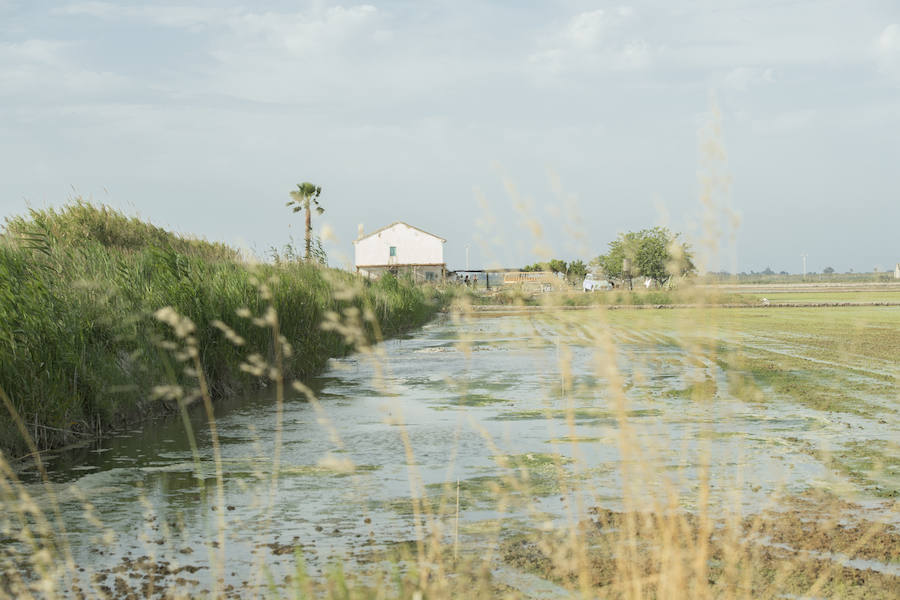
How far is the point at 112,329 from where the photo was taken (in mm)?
10094

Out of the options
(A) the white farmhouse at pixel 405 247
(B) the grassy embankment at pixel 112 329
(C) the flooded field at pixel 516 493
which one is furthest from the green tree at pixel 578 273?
(A) the white farmhouse at pixel 405 247

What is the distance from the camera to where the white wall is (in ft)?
284

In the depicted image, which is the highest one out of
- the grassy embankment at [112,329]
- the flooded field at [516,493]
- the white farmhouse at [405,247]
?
the white farmhouse at [405,247]

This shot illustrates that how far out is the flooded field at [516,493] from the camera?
14.4 feet

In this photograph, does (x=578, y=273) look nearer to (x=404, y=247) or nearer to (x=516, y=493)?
(x=516, y=493)

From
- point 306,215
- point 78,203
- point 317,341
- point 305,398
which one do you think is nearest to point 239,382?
point 305,398

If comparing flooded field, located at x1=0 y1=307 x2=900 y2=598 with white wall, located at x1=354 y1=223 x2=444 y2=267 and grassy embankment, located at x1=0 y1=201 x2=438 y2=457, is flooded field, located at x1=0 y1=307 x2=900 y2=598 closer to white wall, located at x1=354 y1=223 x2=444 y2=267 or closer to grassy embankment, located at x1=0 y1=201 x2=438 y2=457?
grassy embankment, located at x1=0 y1=201 x2=438 y2=457

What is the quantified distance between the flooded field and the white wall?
74276 mm

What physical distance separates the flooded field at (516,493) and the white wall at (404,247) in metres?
74.3

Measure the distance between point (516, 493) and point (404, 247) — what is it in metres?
81.4

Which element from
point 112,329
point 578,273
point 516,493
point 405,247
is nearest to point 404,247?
point 405,247

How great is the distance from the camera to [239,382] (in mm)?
12562

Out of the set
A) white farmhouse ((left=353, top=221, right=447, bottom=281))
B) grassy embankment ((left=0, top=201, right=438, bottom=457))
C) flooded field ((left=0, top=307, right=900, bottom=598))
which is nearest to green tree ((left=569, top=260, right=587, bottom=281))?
flooded field ((left=0, top=307, right=900, bottom=598))

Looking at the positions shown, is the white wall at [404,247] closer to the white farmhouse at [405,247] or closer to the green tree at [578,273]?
the white farmhouse at [405,247]
